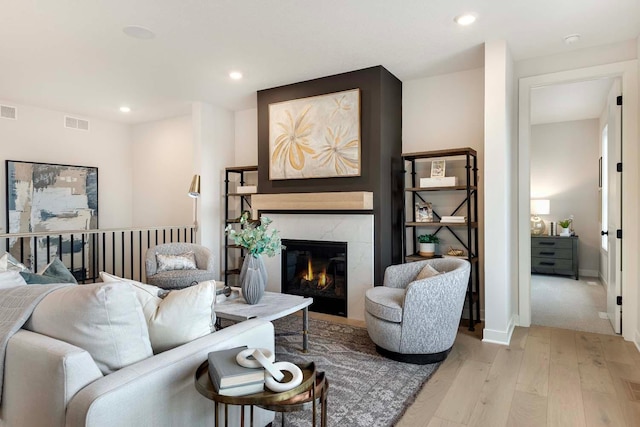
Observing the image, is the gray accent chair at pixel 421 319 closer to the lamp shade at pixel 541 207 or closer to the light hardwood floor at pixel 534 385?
the light hardwood floor at pixel 534 385

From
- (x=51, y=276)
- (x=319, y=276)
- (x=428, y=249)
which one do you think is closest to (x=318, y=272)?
(x=319, y=276)

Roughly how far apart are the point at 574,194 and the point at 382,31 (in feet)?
17.4

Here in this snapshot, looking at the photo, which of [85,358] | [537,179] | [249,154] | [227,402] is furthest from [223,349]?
[537,179]

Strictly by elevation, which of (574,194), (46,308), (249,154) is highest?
(249,154)

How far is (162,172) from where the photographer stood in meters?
6.41

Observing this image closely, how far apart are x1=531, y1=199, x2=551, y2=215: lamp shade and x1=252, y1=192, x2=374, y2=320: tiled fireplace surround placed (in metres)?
4.21

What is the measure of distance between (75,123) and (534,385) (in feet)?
21.7

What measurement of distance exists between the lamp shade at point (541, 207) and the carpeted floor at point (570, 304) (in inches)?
44.1

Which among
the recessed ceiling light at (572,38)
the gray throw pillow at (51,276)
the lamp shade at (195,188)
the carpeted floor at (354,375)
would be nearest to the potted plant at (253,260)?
the carpeted floor at (354,375)

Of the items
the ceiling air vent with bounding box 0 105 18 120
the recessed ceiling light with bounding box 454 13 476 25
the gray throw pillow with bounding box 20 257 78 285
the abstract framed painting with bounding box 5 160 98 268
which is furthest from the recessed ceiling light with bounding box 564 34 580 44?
the ceiling air vent with bounding box 0 105 18 120

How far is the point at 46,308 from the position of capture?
5.22 ft

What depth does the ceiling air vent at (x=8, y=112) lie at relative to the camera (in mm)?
5191

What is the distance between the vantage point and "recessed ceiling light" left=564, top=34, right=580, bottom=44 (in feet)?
11.0

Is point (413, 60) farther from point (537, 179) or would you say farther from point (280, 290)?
point (537, 179)
